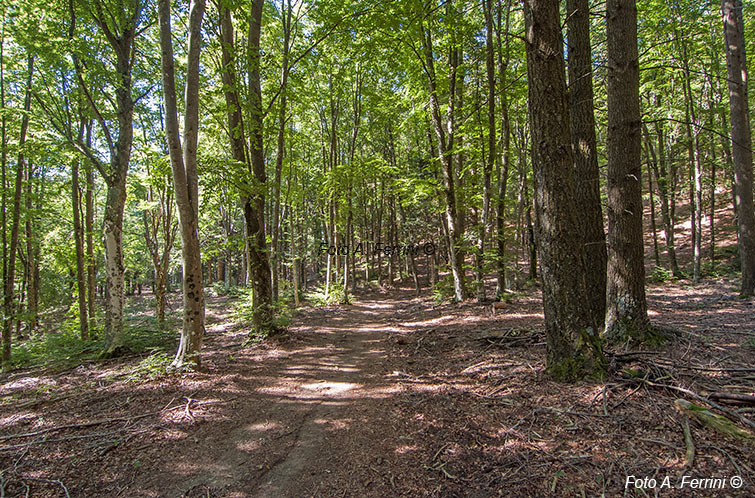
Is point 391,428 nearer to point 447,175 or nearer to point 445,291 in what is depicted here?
point 447,175

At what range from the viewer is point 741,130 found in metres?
9.26

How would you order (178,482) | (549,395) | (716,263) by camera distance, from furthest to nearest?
(716,263) → (549,395) → (178,482)

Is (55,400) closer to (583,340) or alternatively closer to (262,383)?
(262,383)

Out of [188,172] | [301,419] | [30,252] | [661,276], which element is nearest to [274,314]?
[188,172]

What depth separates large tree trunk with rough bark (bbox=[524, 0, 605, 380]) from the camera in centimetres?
376

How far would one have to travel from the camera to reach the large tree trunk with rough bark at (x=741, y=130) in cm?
903

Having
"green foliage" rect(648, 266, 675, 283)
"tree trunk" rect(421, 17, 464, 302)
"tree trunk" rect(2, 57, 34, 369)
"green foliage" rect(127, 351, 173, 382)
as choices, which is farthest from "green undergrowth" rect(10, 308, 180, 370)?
"green foliage" rect(648, 266, 675, 283)

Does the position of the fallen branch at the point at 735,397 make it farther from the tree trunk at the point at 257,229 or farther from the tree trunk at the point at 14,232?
the tree trunk at the point at 14,232

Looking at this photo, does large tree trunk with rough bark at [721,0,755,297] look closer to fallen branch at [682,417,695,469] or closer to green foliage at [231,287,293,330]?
fallen branch at [682,417,695,469]

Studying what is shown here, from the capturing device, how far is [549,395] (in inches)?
140

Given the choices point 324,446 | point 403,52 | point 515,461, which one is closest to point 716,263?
point 403,52

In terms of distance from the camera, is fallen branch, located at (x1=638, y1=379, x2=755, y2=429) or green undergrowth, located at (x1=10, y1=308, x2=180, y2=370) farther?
green undergrowth, located at (x1=10, y1=308, x2=180, y2=370)

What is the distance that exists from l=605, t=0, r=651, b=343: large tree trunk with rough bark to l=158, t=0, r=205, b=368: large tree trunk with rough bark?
6.79 meters

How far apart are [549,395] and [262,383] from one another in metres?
4.46
